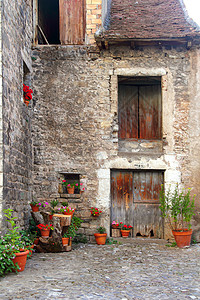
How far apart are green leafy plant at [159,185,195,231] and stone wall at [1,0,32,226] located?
3084 mm

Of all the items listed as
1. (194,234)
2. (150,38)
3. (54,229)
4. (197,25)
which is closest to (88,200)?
(54,229)

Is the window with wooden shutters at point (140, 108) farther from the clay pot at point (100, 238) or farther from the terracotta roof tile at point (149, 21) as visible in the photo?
the clay pot at point (100, 238)

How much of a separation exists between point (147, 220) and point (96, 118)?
276cm

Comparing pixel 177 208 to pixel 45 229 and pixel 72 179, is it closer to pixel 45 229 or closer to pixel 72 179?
pixel 72 179

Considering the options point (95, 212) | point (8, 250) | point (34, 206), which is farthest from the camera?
point (95, 212)

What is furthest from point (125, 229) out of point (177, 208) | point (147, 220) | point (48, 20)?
point (48, 20)

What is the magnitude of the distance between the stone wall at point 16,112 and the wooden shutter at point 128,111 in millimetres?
2329

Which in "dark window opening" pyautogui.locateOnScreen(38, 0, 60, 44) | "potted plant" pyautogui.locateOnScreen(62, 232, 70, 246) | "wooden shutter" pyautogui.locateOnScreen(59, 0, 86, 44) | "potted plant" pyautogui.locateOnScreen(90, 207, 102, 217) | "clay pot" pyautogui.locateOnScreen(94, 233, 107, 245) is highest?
"dark window opening" pyautogui.locateOnScreen(38, 0, 60, 44)

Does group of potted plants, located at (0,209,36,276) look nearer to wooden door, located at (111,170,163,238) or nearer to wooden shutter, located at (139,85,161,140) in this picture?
wooden door, located at (111,170,163,238)

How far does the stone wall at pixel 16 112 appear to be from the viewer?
17.2ft

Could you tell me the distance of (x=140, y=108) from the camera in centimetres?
814

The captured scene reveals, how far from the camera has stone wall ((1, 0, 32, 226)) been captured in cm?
523

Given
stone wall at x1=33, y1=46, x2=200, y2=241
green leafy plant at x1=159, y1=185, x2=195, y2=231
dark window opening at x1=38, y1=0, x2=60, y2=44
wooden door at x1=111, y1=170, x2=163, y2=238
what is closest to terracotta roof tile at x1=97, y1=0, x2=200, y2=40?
stone wall at x1=33, y1=46, x2=200, y2=241

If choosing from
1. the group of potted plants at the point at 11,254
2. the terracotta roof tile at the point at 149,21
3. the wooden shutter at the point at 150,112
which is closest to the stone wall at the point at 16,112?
the group of potted plants at the point at 11,254
